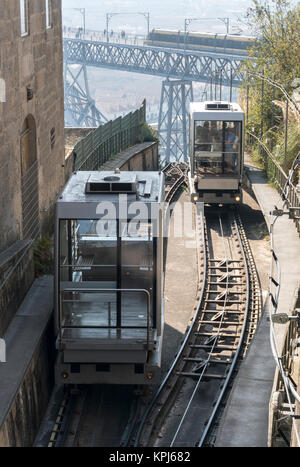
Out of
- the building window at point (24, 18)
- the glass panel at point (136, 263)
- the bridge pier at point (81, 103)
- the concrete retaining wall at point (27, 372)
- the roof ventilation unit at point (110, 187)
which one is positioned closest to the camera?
the concrete retaining wall at point (27, 372)

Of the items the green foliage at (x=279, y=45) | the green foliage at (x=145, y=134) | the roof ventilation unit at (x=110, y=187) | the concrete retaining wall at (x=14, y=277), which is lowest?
the green foliage at (x=145, y=134)

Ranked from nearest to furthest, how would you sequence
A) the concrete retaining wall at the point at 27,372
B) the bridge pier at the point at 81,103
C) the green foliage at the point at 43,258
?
the concrete retaining wall at the point at 27,372, the green foliage at the point at 43,258, the bridge pier at the point at 81,103

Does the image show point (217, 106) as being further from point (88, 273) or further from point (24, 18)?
point (88, 273)

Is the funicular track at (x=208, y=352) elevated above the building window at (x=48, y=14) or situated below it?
below

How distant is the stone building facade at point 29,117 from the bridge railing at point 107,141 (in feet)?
18.7

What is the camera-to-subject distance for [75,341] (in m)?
11.7

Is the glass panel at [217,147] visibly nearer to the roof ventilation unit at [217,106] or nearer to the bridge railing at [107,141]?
the roof ventilation unit at [217,106]

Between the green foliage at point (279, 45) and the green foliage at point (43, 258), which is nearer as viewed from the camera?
the green foliage at point (43, 258)

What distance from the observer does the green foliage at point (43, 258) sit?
16.6 metres

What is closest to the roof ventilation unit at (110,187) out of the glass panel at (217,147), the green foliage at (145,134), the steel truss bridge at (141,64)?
the glass panel at (217,147)

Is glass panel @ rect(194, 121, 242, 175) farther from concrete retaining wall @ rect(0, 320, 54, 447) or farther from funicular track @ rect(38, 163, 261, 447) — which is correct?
concrete retaining wall @ rect(0, 320, 54, 447)

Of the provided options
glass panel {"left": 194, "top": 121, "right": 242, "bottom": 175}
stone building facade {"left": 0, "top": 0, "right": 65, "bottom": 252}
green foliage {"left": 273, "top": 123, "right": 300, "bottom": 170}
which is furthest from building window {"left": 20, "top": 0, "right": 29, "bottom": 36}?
green foliage {"left": 273, "top": 123, "right": 300, "bottom": 170}
